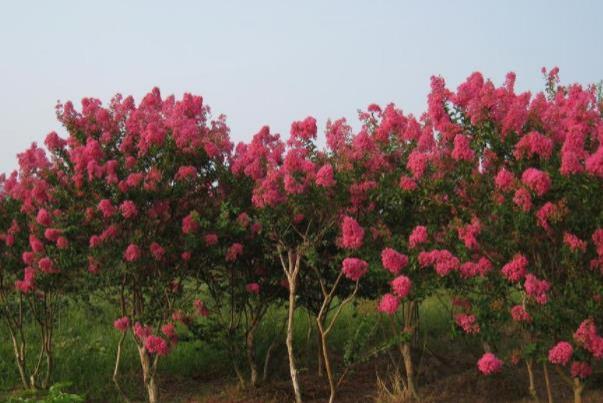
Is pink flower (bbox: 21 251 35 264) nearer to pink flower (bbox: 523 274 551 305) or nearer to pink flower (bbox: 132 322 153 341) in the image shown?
pink flower (bbox: 132 322 153 341)

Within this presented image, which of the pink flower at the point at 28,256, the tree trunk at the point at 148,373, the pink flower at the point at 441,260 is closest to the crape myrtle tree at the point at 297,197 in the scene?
the pink flower at the point at 441,260

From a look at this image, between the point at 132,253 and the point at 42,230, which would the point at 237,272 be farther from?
the point at 42,230

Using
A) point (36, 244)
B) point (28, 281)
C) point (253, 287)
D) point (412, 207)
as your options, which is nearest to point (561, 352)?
point (412, 207)

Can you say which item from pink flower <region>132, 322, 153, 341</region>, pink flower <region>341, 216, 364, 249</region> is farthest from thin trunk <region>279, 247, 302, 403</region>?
pink flower <region>132, 322, 153, 341</region>

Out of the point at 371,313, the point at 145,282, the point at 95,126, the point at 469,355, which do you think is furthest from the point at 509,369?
the point at 95,126

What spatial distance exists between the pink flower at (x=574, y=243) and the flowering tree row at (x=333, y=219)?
19 millimetres

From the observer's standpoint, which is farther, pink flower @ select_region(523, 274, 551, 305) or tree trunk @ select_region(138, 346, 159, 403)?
tree trunk @ select_region(138, 346, 159, 403)

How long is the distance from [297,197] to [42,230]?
99.8 inches

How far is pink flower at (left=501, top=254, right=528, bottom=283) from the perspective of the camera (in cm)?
483

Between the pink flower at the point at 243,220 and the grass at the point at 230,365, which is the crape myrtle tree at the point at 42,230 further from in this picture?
the pink flower at the point at 243,220

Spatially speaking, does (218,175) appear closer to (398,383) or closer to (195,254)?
(195,254)

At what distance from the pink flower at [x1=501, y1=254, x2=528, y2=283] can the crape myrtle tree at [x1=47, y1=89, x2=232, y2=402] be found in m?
2.69

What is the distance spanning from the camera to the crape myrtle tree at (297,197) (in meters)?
5.92

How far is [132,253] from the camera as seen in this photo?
6.07m
